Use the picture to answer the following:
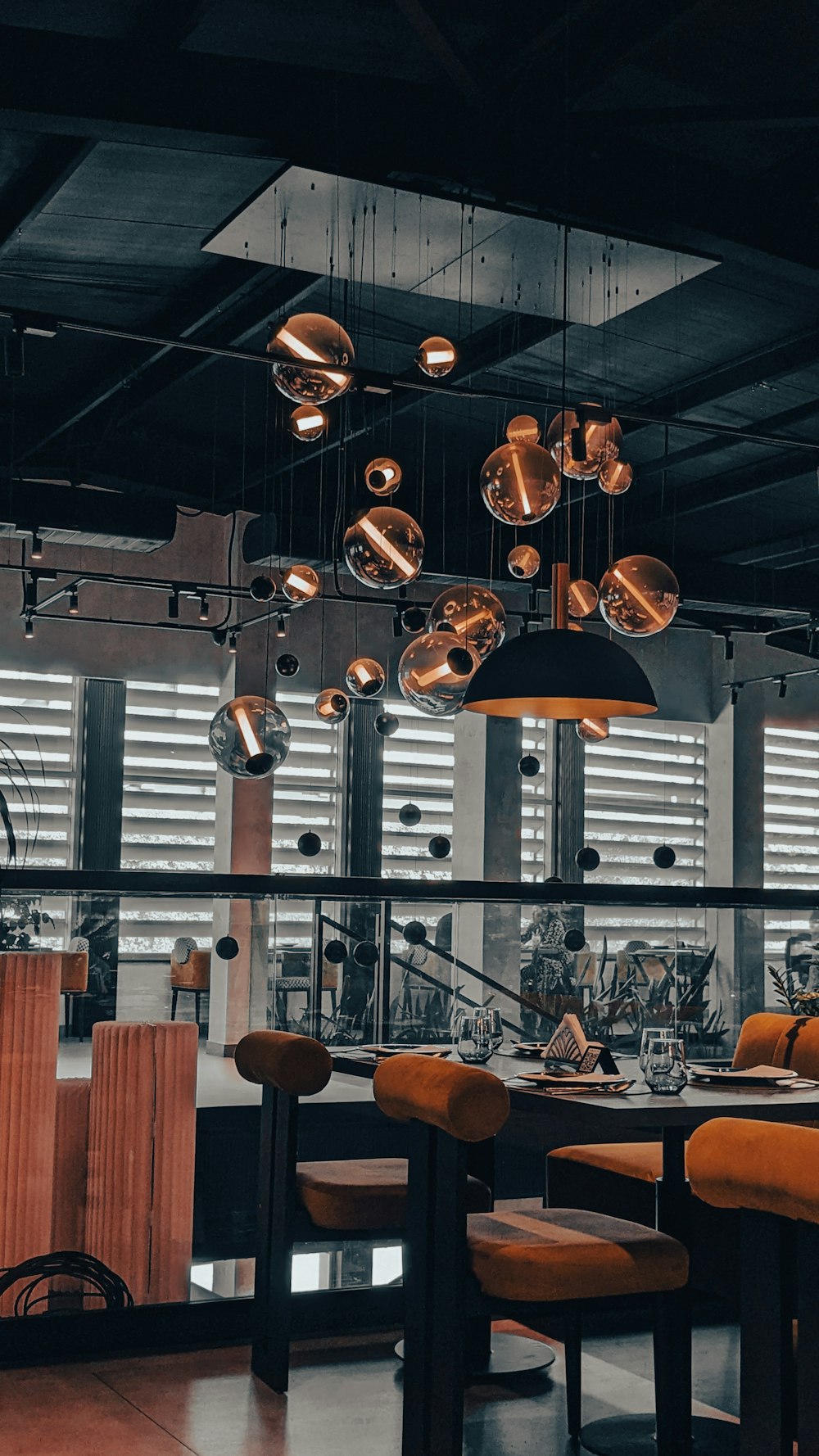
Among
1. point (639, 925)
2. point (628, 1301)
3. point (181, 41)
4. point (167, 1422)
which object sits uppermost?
point (181, 41)

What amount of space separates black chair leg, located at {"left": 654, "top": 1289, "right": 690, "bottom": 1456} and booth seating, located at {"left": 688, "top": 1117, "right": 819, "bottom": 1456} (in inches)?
35.7

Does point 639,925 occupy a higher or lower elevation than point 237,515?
lower

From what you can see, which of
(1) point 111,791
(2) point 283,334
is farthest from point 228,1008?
(1) point 111,791

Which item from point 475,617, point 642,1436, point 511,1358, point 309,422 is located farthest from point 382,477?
point 642,1436

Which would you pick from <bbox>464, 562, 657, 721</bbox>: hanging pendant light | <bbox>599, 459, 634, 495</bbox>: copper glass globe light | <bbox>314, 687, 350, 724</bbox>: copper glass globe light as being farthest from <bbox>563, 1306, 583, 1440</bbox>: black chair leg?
<bbox>314, 687, 350, 724</bbox>: copper glass globe light

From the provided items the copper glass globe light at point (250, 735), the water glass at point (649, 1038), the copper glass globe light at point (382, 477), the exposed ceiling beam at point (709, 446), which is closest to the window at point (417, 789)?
the exposed ceiling beam at point (709, 446)

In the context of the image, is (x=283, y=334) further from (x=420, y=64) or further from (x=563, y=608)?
(x=420, y=64)

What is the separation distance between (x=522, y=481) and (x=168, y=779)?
8866 mm

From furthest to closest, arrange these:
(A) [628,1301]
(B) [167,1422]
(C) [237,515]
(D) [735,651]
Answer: (D) [735,651] → (C) [237,515] → (B) [167,1422] → (A) [628,1301]

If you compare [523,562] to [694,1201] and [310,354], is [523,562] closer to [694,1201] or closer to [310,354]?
[310,354]

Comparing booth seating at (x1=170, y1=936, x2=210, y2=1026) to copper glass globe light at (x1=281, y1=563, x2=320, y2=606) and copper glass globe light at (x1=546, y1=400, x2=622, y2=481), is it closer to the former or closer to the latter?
copper glass globe light at (x1=546, y1=400, x2=622, y2=481)

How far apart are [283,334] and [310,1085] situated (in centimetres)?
226

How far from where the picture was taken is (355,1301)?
186 inches

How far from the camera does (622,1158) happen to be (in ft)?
14.0
